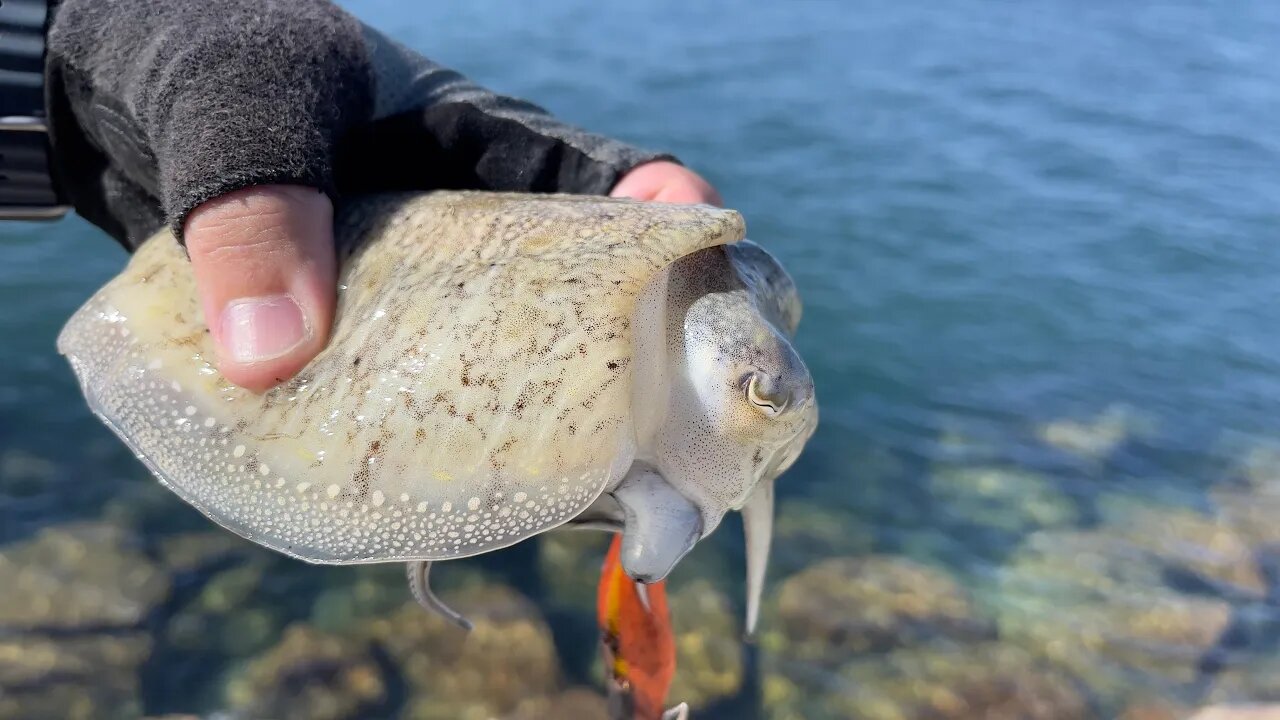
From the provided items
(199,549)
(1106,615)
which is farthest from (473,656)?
(1106,615)

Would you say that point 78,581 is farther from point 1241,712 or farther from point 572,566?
point 1241,712

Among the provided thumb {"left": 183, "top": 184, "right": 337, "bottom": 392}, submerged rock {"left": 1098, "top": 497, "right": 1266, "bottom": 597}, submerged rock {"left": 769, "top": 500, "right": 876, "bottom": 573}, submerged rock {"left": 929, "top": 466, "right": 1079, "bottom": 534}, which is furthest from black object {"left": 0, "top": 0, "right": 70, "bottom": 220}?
submerged rock {"left": 1098, "top": 497, "right": 1266, "bottom": 597}

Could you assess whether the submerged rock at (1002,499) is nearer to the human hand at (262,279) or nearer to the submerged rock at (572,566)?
the submerged rock at (572,566)

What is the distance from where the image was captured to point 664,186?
2.34 meters

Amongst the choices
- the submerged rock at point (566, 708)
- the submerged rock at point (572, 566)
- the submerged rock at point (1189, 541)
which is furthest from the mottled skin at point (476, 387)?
the submerged rock at point (1189, 541)

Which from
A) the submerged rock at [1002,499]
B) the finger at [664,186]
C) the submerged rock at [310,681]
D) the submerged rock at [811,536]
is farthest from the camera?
the submerged rock at [1002,499]

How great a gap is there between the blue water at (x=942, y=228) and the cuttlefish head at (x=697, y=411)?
2152mm

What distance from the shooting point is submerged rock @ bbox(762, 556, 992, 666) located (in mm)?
3672

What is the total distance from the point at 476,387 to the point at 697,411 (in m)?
0.43

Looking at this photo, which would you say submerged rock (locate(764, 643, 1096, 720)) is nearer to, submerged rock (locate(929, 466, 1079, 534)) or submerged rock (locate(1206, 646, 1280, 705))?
submerged rock (locate(1206, 646, 1280, 705))

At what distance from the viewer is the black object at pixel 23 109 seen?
1962mm

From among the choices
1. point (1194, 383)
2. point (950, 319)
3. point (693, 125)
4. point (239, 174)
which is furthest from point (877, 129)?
point (239, 174)

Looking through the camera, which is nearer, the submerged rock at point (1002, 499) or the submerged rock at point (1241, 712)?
the submerged rock at point (1241, 712)

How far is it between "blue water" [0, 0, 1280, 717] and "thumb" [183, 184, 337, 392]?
2.21 meters
